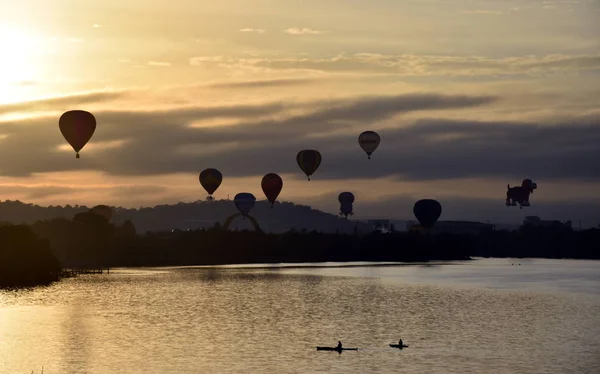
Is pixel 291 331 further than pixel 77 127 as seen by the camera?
No

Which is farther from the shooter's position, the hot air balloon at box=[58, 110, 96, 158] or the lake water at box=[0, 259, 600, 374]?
the hot air balloon at box=[58, 110, 96, 158]

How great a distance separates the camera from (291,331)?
11050cm

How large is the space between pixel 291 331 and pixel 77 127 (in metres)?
83.9

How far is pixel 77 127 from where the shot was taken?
182 meters

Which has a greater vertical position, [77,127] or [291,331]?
[77,127]

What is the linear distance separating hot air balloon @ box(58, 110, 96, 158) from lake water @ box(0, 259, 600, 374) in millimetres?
24370

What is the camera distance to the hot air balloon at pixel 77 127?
18112 cm

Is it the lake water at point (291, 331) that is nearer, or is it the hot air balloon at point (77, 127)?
the lake water at point (291, 331)

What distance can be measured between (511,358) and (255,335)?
91.7 ft

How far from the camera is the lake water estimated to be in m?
84.0

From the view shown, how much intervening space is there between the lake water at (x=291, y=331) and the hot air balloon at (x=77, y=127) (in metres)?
24.4

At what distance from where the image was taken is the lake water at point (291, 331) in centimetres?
8400

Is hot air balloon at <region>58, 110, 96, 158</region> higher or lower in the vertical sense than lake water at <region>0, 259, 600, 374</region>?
higher

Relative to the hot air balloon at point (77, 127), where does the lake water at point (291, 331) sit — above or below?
below
